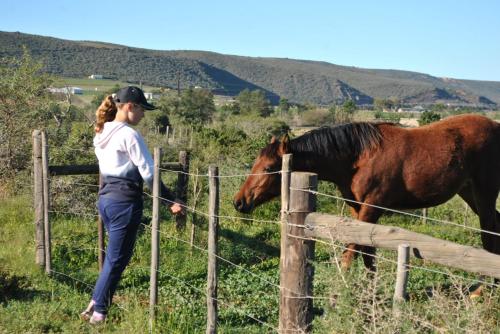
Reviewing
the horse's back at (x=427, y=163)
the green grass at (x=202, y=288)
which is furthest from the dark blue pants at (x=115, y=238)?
the horse's back at (x=427, y=163)

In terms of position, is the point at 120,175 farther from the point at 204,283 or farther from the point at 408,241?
the point at 204,283

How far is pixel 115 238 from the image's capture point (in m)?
4.57

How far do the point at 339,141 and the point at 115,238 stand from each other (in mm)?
3250

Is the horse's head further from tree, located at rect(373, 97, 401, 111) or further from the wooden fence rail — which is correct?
tree, located at rect(373, 97, 401, 111)

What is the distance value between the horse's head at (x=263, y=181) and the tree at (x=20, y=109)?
699cm

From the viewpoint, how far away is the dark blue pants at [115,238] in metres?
4.53

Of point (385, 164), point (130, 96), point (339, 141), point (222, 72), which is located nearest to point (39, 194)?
point (130, 96)

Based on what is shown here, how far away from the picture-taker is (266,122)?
4119cm

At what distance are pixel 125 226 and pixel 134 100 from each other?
3.47 ft

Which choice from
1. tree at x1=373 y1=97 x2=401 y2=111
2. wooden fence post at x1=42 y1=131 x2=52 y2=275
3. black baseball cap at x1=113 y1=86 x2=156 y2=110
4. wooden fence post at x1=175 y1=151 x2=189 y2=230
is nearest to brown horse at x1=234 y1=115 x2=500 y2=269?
black baseball cap at x1=113 y1=86 x2=156 y2=110

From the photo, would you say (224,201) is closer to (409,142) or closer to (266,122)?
(409,142)

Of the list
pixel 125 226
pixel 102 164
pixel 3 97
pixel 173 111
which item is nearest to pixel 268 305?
pixel 125 226

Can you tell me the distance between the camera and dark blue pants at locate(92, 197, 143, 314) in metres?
4.53

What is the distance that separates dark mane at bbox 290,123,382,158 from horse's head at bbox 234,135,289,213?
0.23m
